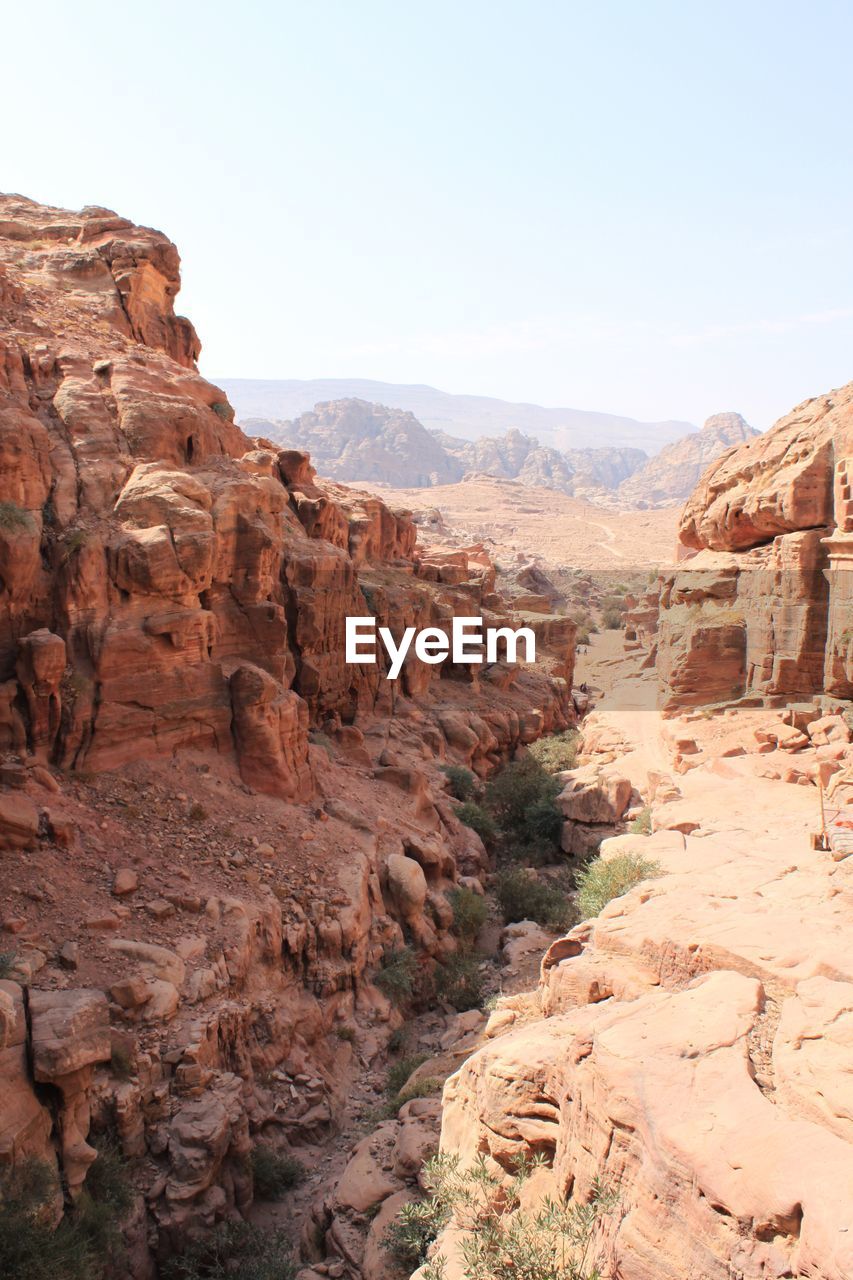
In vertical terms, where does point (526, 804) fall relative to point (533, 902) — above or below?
above

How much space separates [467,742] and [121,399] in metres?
12.3

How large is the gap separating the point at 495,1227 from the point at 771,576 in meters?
11.1

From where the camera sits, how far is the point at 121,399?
14.9 meters

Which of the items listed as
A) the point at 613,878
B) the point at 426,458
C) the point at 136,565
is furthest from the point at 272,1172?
the point at 426,458

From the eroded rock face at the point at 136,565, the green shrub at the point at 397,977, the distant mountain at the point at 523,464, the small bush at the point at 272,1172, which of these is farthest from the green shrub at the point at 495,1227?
the distant mountain at the point at 523,464

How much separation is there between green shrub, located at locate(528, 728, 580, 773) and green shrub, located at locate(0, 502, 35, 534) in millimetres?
14404

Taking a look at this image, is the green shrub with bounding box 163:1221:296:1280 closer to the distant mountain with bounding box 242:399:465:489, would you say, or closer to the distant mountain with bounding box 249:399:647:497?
the distant mountain with bounding box 242:399:465:489

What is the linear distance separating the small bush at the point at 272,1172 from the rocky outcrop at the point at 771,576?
34.0 ft

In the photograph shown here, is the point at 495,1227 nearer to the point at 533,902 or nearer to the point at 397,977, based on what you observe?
the point at 397,977

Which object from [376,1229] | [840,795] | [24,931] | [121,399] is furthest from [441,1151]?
[121,399]

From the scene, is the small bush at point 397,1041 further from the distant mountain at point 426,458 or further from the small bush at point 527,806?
the distant mountain at point 426,458

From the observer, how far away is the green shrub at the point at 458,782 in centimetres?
2046

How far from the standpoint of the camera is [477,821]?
1941cm

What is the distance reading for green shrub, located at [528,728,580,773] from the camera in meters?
22.6
